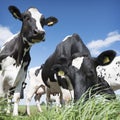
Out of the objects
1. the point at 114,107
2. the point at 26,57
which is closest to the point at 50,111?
the point at 114,107

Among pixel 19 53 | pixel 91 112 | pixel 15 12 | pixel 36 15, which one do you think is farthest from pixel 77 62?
pixel 91 112

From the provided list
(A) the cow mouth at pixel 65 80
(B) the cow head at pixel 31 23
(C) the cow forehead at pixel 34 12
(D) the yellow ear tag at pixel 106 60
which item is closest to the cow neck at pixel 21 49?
(B) the cow head at pixel 31 23

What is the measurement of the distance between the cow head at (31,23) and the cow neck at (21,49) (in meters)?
0.16

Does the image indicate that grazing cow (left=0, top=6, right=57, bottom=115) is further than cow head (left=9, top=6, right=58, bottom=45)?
Yes

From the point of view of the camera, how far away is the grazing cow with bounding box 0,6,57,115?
994cm

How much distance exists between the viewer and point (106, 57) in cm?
956

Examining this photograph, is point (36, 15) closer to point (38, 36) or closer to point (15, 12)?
point (15, 12)

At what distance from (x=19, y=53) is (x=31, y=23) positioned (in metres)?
0.87

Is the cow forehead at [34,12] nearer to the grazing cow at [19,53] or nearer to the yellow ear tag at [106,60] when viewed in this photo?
the grazing cow at [19,53]

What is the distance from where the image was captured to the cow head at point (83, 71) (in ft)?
28.2

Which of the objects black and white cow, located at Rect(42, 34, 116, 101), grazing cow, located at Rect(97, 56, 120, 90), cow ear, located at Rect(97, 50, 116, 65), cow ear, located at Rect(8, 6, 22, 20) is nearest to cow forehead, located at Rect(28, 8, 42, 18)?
cow ear, located at Rect(8, 6, 22, 20)

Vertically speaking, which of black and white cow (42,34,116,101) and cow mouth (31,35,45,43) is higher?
cow mouth (31,35,45,43)

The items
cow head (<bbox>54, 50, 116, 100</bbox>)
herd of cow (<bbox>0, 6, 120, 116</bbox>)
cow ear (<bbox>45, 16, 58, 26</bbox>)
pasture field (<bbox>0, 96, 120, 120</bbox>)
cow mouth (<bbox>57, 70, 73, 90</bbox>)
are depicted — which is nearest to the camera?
pasture field (<bbox>0, 96, 120, 120</bbox>)

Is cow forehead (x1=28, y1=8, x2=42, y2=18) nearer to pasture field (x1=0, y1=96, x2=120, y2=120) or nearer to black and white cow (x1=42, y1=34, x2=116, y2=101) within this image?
black and white cow (x1=42, y1=34, x2=116, y2=101)
